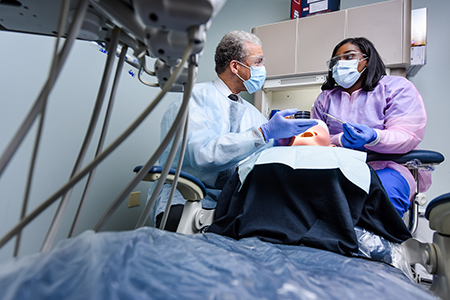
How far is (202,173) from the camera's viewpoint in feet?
3.81

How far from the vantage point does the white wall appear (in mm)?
1024

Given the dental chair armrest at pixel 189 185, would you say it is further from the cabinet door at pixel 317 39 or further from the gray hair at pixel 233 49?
the cabinet door at pixel 317 39

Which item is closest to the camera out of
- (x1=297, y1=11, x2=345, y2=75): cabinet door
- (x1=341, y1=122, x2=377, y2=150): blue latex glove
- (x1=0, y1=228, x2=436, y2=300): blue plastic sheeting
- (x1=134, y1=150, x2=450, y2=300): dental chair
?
(x1=0, y1=228, x2=436, y2=300): blue plastic sheeting

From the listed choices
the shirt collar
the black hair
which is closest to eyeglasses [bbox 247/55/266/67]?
the shirt collar

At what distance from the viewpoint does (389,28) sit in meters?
1.78

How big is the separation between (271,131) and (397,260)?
2.00ft

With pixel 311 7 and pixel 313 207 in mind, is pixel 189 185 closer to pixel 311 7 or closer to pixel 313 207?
pixel 313 207

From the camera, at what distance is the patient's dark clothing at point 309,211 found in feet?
2.17

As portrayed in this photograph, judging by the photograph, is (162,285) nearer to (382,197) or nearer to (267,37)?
(382,197)

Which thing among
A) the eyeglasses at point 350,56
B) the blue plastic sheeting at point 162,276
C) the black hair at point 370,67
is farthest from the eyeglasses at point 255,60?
the blue plastic sheeting at point 162,276

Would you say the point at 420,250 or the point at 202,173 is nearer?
the point at 420,250

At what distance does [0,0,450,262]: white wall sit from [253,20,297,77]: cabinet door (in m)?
0.60

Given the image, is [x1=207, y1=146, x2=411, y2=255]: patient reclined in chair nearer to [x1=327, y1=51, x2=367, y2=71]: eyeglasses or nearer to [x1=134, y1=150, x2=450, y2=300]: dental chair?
[x1=134, y1=150, x2=450, y2=300]: dental chair

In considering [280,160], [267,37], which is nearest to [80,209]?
[280,160]
